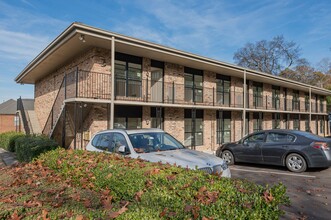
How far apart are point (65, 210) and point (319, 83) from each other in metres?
51.8

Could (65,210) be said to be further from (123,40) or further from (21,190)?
(123,40)

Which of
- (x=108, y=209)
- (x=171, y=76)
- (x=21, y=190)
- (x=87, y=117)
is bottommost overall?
(x=21, y=190)

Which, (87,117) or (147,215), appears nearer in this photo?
(147,215)

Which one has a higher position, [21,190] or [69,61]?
[69,61]

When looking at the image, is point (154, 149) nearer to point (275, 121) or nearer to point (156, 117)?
point (156, 117)

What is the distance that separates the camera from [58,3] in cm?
1065

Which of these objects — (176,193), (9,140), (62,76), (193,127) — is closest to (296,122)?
(193,127)

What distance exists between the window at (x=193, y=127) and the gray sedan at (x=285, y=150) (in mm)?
3779

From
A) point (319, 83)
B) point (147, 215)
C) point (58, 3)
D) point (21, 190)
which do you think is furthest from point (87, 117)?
point (319, 83)

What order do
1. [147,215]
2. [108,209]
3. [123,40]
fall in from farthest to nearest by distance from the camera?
1. [123,40]
2. [108,209]
3. [147,215]

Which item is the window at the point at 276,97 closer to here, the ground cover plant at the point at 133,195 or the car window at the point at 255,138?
the car window at the point at 255,138

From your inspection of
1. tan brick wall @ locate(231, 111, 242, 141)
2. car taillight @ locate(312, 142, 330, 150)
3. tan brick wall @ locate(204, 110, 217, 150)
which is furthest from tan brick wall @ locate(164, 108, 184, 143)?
car taillight @ locate(312, 142, 330, 150)

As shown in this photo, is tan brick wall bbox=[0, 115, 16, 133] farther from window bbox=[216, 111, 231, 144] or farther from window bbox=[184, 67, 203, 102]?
window bbox=[216, 111, 231, 144]

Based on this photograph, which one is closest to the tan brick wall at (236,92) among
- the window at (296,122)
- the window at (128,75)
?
the window at (128,75)
